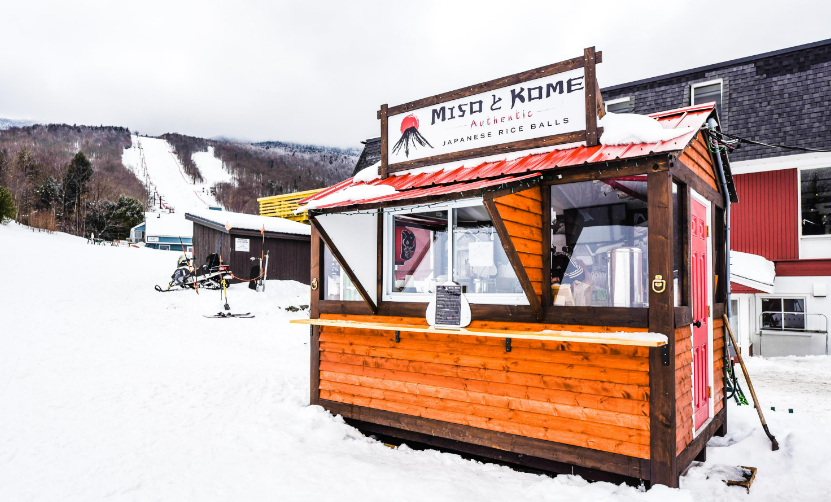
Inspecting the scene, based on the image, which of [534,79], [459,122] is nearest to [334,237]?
[459,122]

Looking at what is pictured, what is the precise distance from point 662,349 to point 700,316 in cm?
152

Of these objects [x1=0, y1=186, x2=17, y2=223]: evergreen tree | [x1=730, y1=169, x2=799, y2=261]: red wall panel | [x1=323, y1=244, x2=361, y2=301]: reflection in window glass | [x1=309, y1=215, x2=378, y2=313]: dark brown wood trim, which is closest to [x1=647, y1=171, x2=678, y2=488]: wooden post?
[x1=309, y1=215, x2=378, y2=313]: dark brown wood trim

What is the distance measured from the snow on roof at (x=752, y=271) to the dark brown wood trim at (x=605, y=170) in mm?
8720

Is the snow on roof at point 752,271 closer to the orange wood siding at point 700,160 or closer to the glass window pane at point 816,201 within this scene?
the glass window pane at point 816,201

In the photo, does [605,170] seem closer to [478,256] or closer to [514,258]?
[514,258]

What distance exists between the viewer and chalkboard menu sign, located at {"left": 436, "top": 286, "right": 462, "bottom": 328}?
4.95 metres

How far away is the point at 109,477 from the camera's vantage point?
440 cm

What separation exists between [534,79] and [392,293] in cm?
267

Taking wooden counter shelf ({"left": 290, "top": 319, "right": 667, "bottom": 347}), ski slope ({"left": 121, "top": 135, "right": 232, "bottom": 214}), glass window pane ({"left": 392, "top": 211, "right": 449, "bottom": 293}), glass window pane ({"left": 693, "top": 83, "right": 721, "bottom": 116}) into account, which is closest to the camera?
wooden counter shelf ({"left": 290, "top": 319, "right": 667, "bottom": 347})

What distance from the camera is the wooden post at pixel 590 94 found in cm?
463

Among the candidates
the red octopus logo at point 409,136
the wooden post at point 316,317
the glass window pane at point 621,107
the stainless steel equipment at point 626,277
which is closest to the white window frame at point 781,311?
the glass window pane at point 621,107

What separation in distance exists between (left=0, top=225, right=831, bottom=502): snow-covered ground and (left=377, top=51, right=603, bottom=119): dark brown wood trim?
144 inches

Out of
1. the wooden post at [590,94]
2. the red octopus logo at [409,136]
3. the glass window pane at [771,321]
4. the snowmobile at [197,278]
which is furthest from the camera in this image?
the snowmobile at [197,278]

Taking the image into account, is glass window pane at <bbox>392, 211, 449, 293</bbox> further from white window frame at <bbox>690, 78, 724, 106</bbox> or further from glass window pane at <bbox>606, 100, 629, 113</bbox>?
glass window pane at <bbox>606, 100, 629, 113</bbox>
